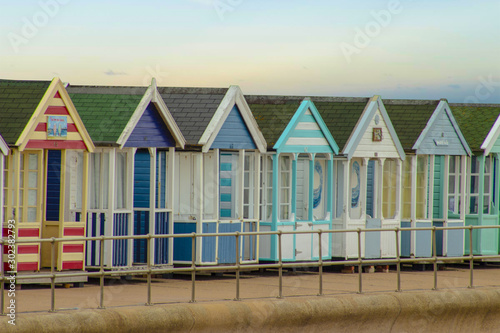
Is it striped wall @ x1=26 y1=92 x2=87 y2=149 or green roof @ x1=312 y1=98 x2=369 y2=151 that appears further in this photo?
green roof @ x1=312 y1=98 x2=369 y2=151

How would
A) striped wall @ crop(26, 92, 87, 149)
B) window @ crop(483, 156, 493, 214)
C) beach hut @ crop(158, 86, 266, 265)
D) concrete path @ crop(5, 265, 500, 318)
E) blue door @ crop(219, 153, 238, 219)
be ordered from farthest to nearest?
1. window @ crop(483, 156, 493, 214)
2. blue door @ crop(219, 153, 238, 219)
3. beach hut @ crop(158, 86, 266, 265)
4. striped wall @ crop(26, 92, 87, 149)
5. concrete path @ crop(5, 265, 500, 318)

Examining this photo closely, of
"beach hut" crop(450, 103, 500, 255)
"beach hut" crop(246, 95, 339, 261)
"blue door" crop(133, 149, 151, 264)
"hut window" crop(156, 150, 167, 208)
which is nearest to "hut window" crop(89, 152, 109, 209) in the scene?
"blue door" crop(133, 149, 151, 264)

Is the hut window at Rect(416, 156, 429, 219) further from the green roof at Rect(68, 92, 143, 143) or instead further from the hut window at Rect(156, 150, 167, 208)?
the green roof at Rect(68, 92, 143, 143)

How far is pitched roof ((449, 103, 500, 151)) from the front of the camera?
25047 mm

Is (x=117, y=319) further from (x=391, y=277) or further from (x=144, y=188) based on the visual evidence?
(x=391, y=277)

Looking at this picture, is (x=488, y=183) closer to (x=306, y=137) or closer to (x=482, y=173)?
(x=482, y=173)

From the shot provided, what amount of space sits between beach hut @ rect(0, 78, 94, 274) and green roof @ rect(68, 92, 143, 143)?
772 millimetres

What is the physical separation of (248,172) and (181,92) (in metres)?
2.07

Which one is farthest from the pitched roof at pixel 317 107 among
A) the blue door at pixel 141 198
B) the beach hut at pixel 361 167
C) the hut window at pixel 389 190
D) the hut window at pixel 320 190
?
the blue door at pixel 141 198

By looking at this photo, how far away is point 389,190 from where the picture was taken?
24172 mm

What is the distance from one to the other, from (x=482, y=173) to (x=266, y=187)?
5.67 meters

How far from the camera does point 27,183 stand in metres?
18.0

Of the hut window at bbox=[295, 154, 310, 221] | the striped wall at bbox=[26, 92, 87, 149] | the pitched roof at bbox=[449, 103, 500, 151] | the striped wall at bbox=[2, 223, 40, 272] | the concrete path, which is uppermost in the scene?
the pitched roof at bbox=[449, 103, 500, 151]

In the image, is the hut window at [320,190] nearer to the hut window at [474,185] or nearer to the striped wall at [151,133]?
the striped wall at [151,133]
